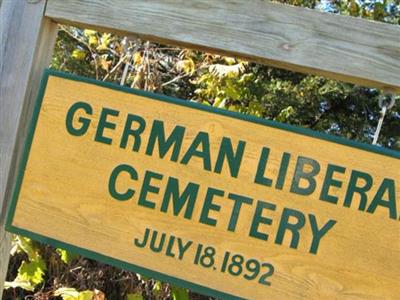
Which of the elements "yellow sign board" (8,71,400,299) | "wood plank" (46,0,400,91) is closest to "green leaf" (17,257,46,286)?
"yellow sign board" (8,71,400,299)

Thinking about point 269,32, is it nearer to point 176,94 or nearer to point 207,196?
point 207,196

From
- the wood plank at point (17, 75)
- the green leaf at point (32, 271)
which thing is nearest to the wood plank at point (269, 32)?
the wood plank at point (17, 75)

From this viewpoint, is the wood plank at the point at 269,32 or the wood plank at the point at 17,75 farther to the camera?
the wood plank at the point at 17,75

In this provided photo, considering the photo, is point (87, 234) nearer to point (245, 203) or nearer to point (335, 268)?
point (245, 203)

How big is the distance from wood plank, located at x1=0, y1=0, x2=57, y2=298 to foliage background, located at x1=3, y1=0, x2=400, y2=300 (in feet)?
1.10

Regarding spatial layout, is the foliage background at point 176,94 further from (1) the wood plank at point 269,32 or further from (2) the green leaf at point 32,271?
(1) the wood plank at point 269,32

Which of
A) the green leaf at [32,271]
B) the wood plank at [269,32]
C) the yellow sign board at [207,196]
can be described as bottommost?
the green leaf at [32,271]

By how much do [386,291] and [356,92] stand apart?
16.5 feet

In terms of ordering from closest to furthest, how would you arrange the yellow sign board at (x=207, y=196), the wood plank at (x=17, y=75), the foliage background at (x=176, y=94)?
1. the yellow sign board at (x=207, y=196)
2. the wood plank at (x=17, y=75)
3. the foliage background at (x=176, y=94)

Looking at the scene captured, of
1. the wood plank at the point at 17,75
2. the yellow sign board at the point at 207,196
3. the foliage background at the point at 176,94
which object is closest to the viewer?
the yellow sign board at the point at 207,196

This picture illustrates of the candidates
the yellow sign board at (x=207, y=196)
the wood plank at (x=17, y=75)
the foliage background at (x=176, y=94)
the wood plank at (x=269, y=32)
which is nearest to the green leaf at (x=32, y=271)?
the foliage background at (x=176, y=94)

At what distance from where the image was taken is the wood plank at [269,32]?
66.8 inches

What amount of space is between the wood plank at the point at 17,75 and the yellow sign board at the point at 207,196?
0.11 metres

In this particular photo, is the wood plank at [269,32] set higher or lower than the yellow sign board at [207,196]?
higher
